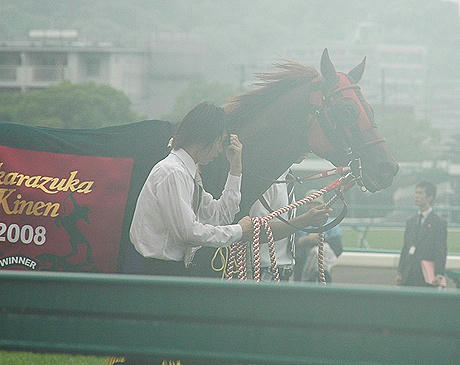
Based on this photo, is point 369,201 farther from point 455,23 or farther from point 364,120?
point 455,23

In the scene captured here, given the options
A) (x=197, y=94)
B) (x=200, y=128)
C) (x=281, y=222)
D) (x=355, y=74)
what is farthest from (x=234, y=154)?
(x=197, y=94)

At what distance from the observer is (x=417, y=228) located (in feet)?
25.8

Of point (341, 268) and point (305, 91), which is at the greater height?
point (305, 91)

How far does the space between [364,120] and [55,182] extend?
5.19 feet

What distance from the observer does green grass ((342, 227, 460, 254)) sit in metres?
21.6

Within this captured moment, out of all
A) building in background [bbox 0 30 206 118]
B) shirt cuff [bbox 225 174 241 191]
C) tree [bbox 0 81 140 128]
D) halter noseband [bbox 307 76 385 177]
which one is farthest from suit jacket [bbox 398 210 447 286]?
building in background [bbox 0 30 206 118]

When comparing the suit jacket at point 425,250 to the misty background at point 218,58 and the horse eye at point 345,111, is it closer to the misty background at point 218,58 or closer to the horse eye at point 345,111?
the horse eye at point 345,111

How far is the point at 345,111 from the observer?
4375 mm

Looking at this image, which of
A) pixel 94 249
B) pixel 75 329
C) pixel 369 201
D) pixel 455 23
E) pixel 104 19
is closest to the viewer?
pixel 75 329

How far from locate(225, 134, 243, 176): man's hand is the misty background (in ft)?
2.20

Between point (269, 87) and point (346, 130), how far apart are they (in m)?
0.45

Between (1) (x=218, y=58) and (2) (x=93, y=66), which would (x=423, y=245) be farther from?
(1) (x=218, y=58)

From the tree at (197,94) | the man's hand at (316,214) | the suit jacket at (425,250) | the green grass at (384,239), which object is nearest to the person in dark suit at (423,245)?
the suit jacket at (425,250)

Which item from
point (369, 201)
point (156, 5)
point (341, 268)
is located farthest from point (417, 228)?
point (156, 5)
